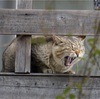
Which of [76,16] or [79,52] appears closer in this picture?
[76,16]

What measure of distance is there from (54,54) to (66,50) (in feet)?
0.41

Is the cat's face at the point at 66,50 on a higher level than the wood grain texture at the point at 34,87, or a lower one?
higher

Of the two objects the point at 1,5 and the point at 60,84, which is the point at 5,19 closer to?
the point at 60,84

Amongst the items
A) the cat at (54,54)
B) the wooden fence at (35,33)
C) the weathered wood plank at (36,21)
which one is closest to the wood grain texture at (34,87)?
the wooden fence at (35,33)

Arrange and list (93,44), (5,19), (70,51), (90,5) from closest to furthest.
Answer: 1. (93,44)
2. (5,19)
3. (70,51)
4. (90,5)

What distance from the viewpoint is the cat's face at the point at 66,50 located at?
473 centimetres

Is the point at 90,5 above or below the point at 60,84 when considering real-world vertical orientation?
above

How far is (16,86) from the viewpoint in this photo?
407 cm

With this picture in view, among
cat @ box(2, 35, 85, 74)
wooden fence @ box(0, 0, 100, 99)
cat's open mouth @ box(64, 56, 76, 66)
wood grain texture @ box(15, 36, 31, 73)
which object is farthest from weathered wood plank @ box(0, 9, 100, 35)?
cat's open mouth @ box(64, 56, 76, 66)

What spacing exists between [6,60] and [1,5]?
3975mm

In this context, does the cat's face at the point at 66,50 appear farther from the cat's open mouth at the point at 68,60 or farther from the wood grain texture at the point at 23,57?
the wood grain texture at the point at 23,57

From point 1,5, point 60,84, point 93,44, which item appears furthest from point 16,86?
point 1,5

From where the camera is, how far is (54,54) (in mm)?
4801

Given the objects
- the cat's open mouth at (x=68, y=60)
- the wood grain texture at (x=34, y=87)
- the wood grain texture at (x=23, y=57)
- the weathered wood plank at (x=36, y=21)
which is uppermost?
the weathered wood plank at (x=36, y=21)
